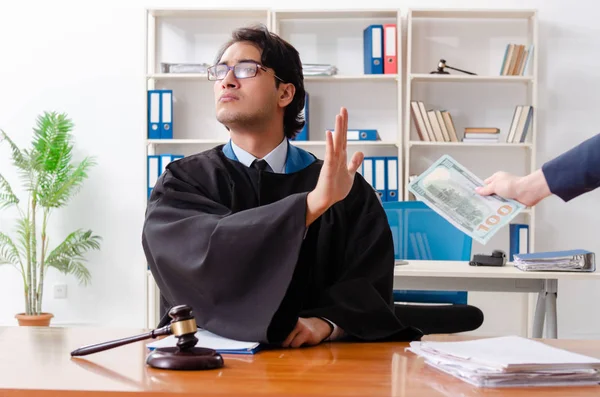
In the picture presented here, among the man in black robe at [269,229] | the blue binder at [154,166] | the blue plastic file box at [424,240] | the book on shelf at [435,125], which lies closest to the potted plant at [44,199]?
the blue binder at [154,166]

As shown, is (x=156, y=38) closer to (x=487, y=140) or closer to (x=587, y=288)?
(x=487, y=140)

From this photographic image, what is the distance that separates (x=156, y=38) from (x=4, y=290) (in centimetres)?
222

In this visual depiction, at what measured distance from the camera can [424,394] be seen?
1143 millimetres

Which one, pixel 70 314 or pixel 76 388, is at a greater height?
→ pixel 76 388

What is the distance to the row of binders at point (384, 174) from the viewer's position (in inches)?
212

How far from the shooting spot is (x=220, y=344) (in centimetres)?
152

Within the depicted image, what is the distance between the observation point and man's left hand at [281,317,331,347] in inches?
62.0

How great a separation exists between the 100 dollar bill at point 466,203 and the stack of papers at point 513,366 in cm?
30

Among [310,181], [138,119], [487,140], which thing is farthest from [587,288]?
[310,181]

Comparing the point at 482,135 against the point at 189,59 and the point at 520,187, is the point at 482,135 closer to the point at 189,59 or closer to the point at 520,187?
the point at 189,59

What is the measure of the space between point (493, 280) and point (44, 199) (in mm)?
3258

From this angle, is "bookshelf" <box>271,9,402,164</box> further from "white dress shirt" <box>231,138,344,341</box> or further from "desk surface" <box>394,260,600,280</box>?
"white dress shirt" <box>231,138,344,341</box>

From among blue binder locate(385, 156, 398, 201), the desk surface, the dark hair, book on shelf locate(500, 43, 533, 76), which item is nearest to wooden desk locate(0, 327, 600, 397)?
the dark hair

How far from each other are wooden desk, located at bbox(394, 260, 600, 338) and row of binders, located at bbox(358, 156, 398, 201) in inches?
78.1
